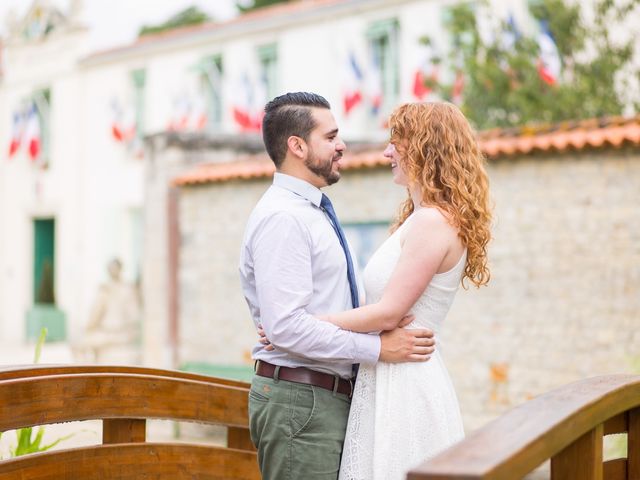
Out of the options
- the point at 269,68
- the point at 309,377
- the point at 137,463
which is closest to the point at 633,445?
the point at 309,377

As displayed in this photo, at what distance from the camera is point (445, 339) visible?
9586 millimetres

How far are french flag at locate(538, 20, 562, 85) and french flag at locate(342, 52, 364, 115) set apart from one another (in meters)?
4.16

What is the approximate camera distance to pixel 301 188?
308cm

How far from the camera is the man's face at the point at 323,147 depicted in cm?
307

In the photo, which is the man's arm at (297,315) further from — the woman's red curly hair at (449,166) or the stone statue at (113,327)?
the stone statue at (113,327)

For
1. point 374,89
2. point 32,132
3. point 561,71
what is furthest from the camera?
point 32,132

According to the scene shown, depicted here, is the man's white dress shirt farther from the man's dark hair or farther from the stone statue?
the stone statue

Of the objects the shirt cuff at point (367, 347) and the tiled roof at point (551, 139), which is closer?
the shirt cuff at point (367, 347)

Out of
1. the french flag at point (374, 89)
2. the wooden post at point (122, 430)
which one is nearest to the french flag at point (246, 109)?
the french flag at point (374, 89)

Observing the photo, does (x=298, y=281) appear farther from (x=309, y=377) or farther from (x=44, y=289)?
(x=44, y=289)

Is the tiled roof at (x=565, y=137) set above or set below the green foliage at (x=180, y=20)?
below

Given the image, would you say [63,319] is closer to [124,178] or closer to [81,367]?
[124,178]

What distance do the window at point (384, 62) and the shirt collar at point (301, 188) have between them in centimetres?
1300

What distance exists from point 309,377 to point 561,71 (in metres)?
10.3
